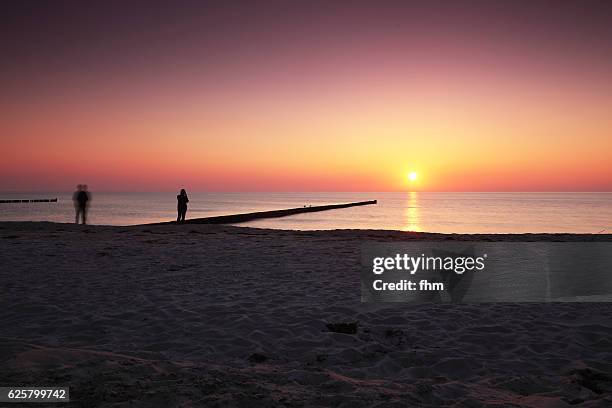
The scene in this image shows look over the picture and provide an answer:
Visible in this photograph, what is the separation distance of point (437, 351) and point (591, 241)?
661 inches

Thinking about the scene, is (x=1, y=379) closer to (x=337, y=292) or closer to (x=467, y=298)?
(x=337, y=292)

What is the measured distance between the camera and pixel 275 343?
548 cm

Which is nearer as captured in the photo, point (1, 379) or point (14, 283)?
point (1, 379)

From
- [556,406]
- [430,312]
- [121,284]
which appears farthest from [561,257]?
[121,284]

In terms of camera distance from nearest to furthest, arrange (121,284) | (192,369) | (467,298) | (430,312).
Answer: (192,369)
(430,312)
(467,298)
(121,284)

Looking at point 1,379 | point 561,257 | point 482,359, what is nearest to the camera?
point 1,379

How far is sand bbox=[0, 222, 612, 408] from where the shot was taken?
3945 millimetres

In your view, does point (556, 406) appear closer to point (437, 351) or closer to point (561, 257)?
point (437, 351)

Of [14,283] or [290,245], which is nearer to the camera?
[14,283]

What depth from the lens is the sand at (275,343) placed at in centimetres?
395

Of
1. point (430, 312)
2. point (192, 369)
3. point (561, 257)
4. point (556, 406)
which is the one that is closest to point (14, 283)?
point (192, 369)

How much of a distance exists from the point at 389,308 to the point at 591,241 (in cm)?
1546

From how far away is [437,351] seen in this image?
526 cm

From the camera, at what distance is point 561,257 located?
1360cm
